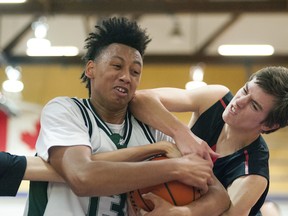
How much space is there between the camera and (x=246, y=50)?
1187cm

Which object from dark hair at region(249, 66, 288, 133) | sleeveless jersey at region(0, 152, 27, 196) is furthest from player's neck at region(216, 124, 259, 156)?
sleeveless jersey at region(0, 152, 27, 196)

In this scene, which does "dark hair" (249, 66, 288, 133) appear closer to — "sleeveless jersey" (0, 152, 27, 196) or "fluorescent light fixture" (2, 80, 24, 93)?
"sleeveless jersey" (0, 152, 27, 196)

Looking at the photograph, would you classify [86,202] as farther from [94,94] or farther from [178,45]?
[178,45]

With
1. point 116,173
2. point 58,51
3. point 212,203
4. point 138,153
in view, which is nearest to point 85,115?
point 138,153

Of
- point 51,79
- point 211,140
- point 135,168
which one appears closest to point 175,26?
point 51,79

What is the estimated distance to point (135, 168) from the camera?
2.62 meters

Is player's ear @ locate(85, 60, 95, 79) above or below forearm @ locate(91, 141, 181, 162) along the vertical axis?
above

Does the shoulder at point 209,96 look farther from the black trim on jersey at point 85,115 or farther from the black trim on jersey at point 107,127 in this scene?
the black trim on jersey at point 85,115

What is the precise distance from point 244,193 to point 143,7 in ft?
25.6

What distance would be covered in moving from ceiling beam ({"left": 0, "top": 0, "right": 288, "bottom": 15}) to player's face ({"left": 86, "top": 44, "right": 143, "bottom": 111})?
741cm

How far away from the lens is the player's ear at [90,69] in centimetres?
308

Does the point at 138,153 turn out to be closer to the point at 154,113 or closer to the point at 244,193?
the point at 154,113

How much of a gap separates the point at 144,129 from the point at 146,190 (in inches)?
18.9

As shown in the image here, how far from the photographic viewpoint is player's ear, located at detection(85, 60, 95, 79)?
3078 millimetres
